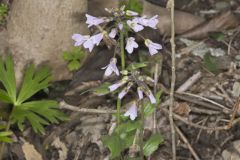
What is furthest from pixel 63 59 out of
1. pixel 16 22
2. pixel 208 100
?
pixel 208 100

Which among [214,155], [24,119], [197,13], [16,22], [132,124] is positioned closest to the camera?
[132,124]

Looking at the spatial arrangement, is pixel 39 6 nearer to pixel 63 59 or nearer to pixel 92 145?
pixel 63 59

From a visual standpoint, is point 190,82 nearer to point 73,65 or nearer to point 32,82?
point 73,65

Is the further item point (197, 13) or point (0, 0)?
point (197, 13)

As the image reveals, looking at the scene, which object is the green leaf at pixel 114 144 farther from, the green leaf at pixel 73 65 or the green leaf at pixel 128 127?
the green leaf at pixel 73 65

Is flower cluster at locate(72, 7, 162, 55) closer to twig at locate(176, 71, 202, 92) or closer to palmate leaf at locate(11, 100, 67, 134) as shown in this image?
palmate leaf at locate(11, 100, 67, 134)

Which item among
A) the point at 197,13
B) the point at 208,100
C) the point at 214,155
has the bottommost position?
the point at 214,155

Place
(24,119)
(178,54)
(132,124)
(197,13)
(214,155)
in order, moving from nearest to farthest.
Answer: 1. (132,124)
2. (214,155)
3. (24,119)
4. (178,54)
5. (197,13)

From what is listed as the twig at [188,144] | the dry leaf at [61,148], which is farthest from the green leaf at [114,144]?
the dry leaf at [61,148]
